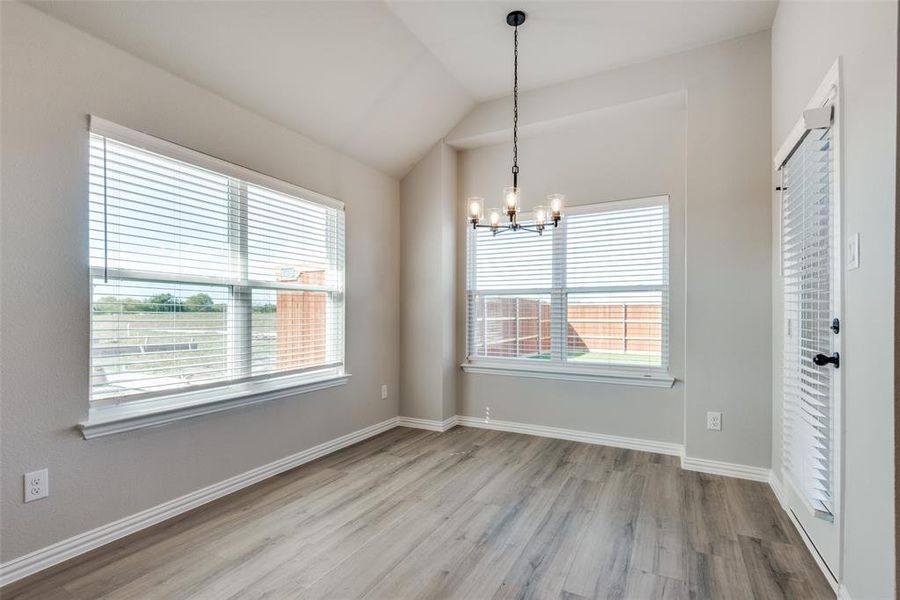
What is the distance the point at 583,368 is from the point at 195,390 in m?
3.07

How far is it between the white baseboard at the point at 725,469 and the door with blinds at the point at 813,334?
1.68 ft

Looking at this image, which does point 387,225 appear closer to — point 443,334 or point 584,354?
point 443,334

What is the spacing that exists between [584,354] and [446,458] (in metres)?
1.56

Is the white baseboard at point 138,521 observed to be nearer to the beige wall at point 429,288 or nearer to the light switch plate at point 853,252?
the beige wall at point 429,288

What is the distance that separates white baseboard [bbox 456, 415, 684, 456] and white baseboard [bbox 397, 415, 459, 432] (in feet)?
0.40

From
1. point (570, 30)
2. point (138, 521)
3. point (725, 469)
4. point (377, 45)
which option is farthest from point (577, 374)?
point (138, 521)

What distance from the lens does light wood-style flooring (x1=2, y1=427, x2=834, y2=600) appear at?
1.89 meters

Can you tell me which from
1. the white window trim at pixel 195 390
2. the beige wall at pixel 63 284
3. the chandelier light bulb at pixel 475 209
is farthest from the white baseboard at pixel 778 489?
the beige wall at pixel 63 284

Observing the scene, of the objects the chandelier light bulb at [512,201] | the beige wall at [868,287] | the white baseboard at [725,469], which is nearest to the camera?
the beige wall at [868,287]

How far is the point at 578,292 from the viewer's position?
4023 millimetres

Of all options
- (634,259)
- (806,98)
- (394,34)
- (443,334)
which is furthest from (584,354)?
(394,34)

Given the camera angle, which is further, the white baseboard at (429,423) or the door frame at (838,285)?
the white baseboard at (429,423)

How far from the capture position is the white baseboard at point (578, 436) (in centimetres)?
→ 362

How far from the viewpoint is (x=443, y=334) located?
4316 mm
